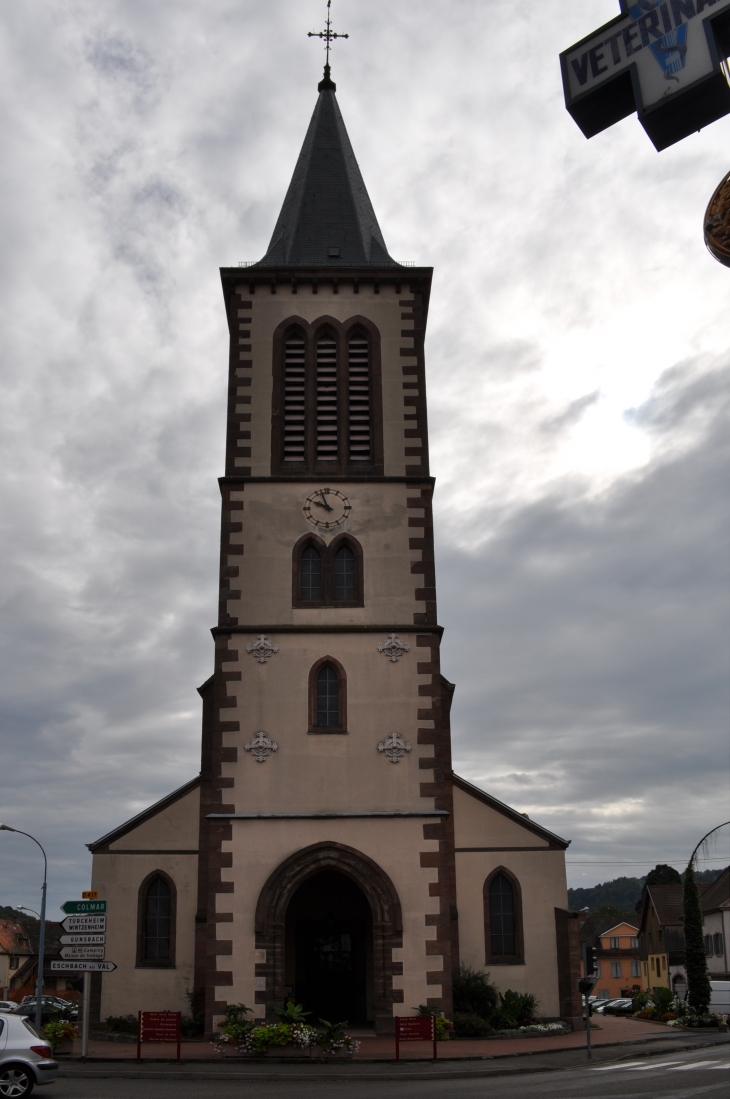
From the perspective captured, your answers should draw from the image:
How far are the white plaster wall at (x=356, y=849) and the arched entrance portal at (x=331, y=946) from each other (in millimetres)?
2273

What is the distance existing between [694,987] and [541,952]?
28.1 feet

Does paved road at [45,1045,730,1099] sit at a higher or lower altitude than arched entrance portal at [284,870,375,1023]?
lower

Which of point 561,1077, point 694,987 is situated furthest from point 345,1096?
point 694,987

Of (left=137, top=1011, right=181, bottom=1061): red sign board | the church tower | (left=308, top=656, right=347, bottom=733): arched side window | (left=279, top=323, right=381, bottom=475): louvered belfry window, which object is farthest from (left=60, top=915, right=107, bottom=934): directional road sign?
(left=279, top=323, right=381, bottom=475): louvered belfry window

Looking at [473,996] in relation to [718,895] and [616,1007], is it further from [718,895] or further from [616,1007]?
[718,895]

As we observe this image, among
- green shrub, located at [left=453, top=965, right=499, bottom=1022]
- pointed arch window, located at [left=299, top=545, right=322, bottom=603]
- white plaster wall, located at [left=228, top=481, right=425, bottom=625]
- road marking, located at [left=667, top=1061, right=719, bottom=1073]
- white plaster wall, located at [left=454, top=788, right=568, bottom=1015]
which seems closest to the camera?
road marking, located at [left=667, top=1061, right=719, bottom=1073]

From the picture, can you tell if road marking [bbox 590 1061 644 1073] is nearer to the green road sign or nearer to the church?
the church

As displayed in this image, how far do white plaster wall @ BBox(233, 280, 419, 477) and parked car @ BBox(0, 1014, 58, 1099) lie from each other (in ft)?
53.8

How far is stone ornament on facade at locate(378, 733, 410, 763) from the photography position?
84.3 ft

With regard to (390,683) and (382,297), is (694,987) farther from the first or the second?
(382,297)

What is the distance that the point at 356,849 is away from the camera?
24906 mm

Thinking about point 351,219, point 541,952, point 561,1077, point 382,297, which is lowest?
point 561,1077

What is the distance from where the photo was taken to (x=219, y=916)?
24375 millimetres

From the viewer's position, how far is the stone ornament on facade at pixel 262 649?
26.5 meters
